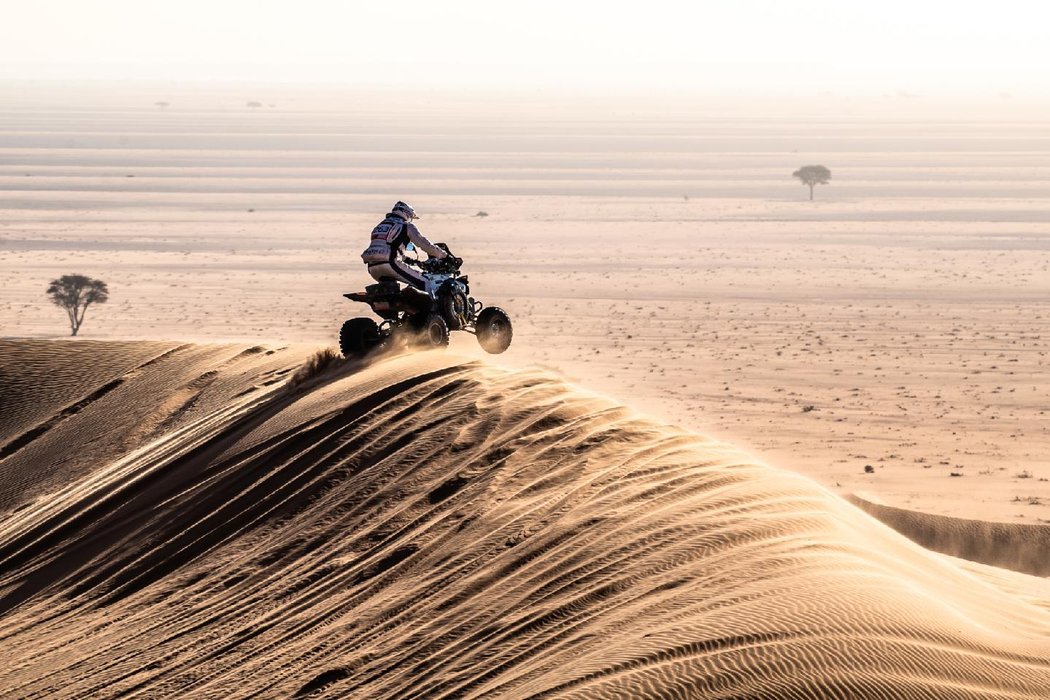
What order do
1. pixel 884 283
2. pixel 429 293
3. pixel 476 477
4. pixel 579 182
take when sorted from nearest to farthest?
1. pixel 476 477
2. pixel 429 293
3. pixel 884 283
4. pixel 579 182

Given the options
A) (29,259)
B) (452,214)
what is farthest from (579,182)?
(29,259)

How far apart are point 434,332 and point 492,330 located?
2.94ft

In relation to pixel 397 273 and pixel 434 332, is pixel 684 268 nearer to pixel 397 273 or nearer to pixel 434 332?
pixel 434 332

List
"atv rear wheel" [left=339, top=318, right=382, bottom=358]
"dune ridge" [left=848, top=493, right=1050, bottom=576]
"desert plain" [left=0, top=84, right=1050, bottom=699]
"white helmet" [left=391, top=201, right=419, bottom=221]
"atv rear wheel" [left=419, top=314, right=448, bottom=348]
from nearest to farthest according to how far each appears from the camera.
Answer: "desert plain" [left=0, top=84, right=1050, bottom=699]
"white helmet" [left=391, top=201, right=419, bottom=221]
"atv rear wheel" [left=419, top=314, right=448, bottom=348]
"atv rear wheel" [left=339, top=318, right=382, bottom=358]
"dune ridge" [left=848, top=493, right=1050, bottom=576]

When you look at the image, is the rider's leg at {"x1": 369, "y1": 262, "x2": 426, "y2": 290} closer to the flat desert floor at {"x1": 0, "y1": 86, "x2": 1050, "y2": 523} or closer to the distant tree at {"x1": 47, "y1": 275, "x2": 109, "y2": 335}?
Answer: the flat desert floor at {"x1": 0, "y1": 86, "x2": 1050, "y2": 523}

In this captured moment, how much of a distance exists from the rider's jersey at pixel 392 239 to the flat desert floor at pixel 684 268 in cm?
165

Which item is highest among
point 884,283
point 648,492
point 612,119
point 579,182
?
point 612,119

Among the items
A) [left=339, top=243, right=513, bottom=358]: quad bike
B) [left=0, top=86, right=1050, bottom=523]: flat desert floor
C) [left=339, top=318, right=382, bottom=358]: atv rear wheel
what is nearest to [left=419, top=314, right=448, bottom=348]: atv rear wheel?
[left=339, top=243, right=513, bottom=358]: quad bike

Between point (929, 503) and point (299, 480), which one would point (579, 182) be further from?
point (299, 480)

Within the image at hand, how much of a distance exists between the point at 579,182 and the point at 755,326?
5066cm

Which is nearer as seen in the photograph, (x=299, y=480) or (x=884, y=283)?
(x=299, y=480)

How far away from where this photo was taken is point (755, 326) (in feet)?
137

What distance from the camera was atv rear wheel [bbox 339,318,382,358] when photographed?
14828mm

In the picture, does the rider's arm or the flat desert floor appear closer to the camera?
the rider's arm
